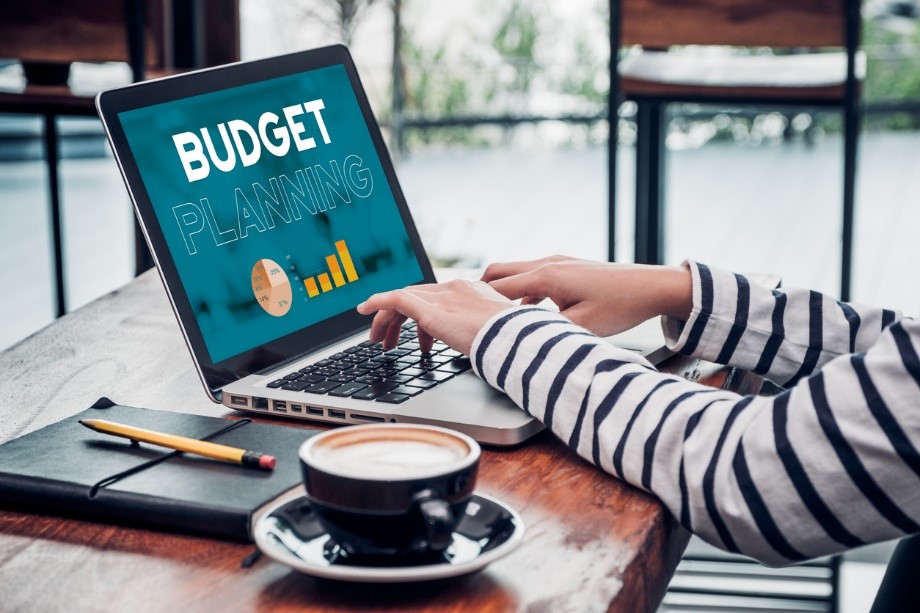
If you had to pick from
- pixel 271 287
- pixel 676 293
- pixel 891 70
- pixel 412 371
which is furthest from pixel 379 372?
pixel 891 70

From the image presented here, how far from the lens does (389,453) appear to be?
22.4 inches

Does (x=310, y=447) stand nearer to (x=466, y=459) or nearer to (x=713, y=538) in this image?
(x=466, y=459)

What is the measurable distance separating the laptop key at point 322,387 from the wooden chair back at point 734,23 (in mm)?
1517

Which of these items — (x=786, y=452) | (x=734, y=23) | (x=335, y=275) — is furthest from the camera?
(x=734, y=23)

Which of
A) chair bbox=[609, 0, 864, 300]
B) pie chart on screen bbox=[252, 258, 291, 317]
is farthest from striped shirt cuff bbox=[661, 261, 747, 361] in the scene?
chair bbox=[609, 0, 864, 300]

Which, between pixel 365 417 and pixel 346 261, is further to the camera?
pixel 346 261

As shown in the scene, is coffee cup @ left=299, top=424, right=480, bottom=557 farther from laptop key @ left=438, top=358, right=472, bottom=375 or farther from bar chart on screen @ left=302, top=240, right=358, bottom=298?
bar chart on screen @ left=302, top=240, right=358, bottom=298

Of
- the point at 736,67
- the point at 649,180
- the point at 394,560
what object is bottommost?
the point at 649,180

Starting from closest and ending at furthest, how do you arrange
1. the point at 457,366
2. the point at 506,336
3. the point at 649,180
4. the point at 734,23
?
1. the point at 506,336
2. the point at 457,366
3. the point at 734,23
4. the point at 649,180

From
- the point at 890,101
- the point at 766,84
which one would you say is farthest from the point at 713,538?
the point at 890,101

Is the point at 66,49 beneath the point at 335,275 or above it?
above

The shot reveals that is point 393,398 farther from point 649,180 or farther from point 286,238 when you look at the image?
point 649,180

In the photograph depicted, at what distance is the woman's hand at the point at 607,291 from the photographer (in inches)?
35.6

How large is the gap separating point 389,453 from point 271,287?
0.38 meters
